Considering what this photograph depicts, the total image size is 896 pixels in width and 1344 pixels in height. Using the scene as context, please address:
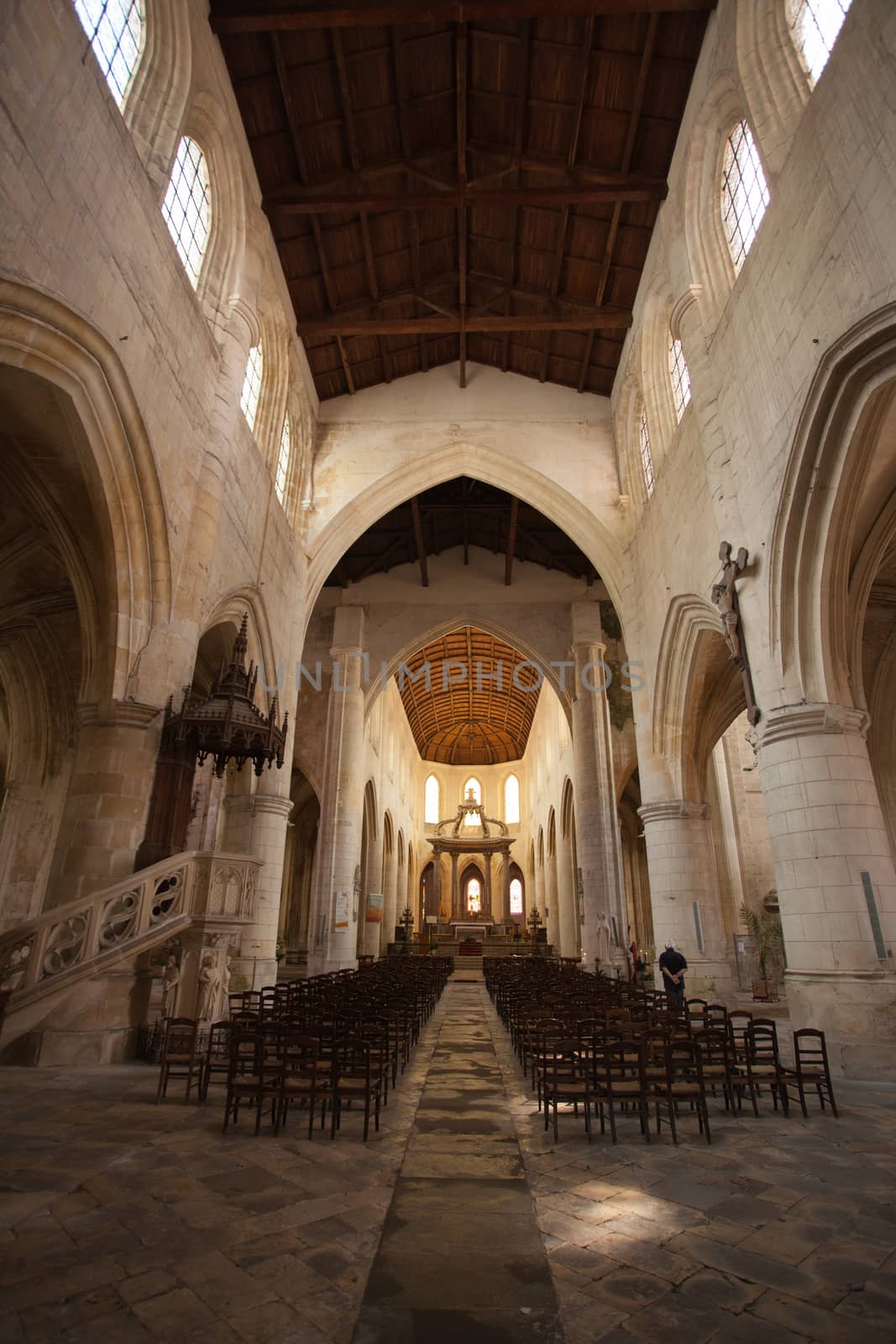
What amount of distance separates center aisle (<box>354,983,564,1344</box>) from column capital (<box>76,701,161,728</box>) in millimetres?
5272

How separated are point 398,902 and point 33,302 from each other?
3031cm

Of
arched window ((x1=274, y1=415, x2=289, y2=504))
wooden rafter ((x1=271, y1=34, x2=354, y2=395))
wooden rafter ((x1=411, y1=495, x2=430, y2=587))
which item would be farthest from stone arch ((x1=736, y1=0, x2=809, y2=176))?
wooden rafter ((x1=411, y1=495, x2=430, y2=587))

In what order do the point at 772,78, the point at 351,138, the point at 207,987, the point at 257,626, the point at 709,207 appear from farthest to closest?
the point at 257,626 < the point at 351,138 < the point at 709,207 < the point at 772,78 < the point at 207,987

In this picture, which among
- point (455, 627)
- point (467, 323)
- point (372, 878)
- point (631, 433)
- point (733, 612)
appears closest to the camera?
point (733, 612)

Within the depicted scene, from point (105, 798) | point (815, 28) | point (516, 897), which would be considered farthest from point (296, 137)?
point (516, 897)

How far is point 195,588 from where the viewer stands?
32.6 ft

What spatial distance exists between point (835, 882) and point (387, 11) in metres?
12.5

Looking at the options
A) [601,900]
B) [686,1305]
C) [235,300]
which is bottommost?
[686,1305]

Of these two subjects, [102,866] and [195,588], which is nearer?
[102,866]

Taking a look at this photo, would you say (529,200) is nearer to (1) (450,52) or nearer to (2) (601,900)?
(1) (450,52)

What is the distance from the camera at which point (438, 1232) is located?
3262 millimetres

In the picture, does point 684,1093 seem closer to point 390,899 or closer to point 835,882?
point 835,882

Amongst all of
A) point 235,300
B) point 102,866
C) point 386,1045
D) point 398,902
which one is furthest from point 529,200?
point 398,902

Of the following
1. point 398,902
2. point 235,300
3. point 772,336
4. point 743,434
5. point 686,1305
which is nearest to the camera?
point 686,1305
